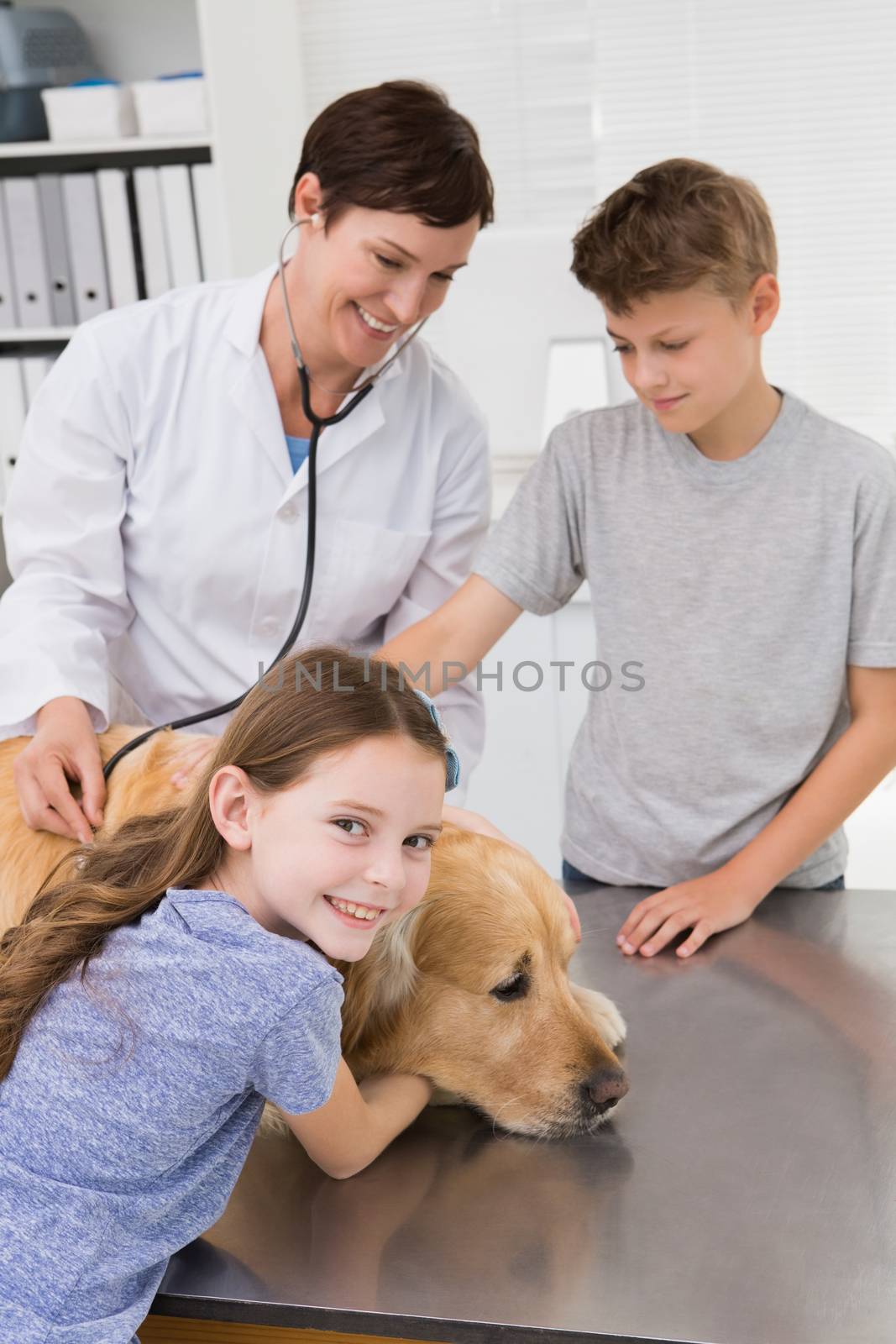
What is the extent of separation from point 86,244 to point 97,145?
8.2 inches

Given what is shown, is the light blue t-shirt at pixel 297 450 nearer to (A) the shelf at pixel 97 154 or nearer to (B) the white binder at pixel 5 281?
(A) the shelf at pixel 97 154

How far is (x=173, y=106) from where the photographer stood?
2.71m

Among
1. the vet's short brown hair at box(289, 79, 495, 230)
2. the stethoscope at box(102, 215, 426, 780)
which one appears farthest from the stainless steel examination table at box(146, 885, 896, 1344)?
the vet's short brown hair at box(289, 79, 495, 230)

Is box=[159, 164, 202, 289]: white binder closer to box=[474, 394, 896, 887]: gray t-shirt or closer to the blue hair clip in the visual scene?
box=[474, 394, 896, 887]: gray t-shirt

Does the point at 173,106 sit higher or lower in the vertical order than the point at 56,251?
higher

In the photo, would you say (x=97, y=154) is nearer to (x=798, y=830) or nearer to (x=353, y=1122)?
(x=798, y=830)

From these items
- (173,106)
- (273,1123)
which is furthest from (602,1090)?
(173,106)

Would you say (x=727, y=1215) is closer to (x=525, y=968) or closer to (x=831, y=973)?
(x=525, y=968)

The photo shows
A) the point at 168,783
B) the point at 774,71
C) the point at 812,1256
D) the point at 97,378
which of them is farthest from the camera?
the point at 774,71

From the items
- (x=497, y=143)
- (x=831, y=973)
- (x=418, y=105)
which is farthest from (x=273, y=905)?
(x=497, y=143)

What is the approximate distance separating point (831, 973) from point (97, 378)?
3.33 feet

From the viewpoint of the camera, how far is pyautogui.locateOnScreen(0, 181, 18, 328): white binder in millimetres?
2832

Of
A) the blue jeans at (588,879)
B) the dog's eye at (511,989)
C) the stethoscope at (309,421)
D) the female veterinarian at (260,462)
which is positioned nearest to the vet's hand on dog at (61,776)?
the female veterinarian at (260,462)

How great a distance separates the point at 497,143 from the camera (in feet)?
11.4
